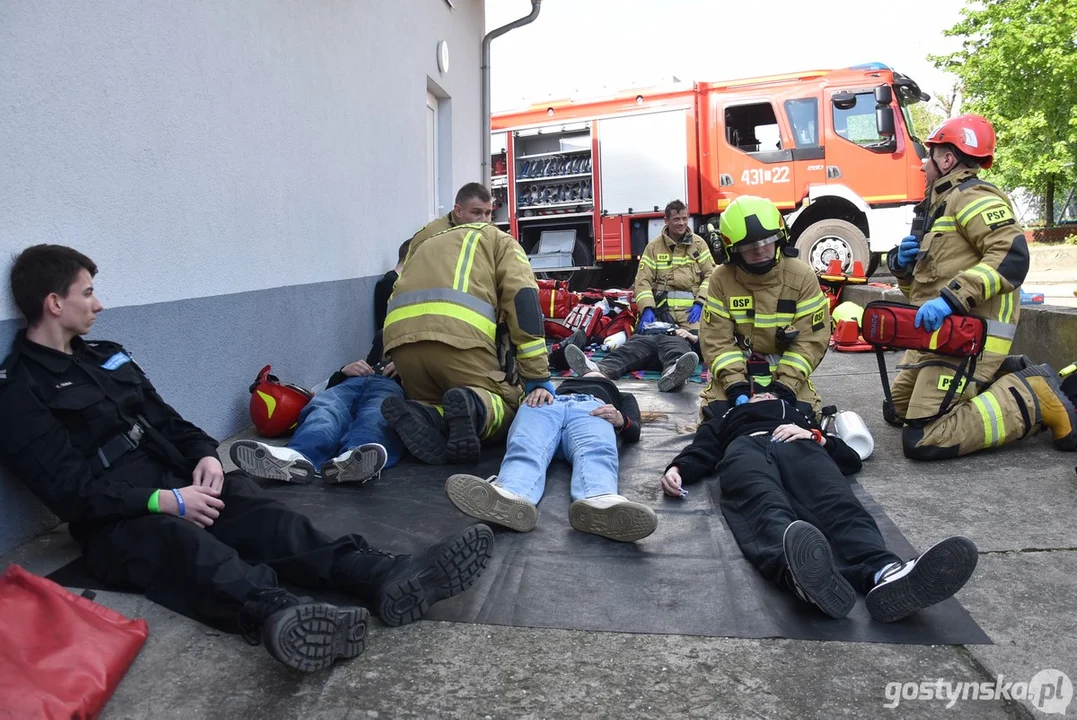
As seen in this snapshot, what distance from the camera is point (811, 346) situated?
430 centimetres

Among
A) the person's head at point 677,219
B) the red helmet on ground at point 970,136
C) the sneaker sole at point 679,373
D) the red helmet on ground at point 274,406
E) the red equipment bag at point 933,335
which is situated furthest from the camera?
the person's head at point 677,219

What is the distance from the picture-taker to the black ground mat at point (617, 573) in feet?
8.18

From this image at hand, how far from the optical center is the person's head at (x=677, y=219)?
Result: 8.58 m

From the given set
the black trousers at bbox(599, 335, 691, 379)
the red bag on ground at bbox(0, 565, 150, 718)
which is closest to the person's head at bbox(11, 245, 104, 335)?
the red bag on ground at bbox(0, 565, 150, 718)

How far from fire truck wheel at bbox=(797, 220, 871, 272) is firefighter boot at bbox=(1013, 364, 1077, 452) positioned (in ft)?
25.1

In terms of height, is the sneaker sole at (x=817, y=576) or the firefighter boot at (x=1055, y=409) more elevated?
the firefighter boot at (x=1055, y=409)

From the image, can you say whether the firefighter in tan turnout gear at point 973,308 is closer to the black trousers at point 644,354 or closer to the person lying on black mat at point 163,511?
the black trousers at point 644,354

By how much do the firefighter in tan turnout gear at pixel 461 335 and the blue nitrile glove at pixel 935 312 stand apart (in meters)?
2.09

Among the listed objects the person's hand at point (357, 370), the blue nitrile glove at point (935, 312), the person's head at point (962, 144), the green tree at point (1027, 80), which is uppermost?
the green tree at point (1027, 80)

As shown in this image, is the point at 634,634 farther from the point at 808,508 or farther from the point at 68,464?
the point at 68,464

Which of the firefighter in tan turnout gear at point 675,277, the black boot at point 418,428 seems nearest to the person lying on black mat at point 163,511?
the black boot at point 418,428

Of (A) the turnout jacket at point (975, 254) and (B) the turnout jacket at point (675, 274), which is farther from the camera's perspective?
(B) the turnout jacket at point (675, 274)

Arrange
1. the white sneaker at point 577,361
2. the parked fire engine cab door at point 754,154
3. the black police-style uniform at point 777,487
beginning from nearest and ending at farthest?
1. the black police-style uniform at point 777,487
2. the white sneaker at point 577,361
3. the parked fire engine cab door at point 754,154

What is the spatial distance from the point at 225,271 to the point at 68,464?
2.29m
